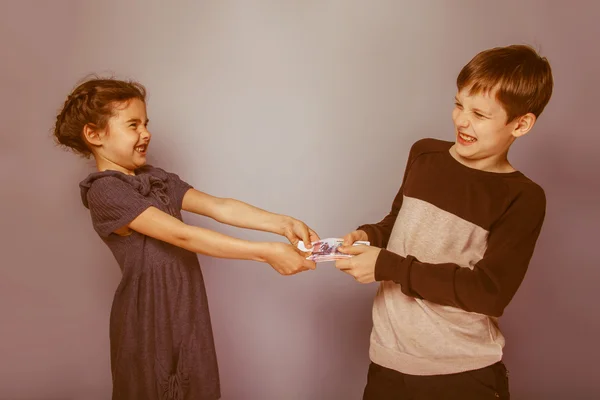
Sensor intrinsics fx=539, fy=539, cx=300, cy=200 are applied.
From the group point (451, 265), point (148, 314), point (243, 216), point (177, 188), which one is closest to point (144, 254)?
point (148, 314)

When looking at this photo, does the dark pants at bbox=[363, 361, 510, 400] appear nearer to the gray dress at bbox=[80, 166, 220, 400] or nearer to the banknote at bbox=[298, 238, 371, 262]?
the banknote at bbox=[298, 238, 371, 262]

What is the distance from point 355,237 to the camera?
165 centimetres

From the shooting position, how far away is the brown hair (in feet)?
5.23

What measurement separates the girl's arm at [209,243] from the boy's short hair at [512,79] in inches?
26.4

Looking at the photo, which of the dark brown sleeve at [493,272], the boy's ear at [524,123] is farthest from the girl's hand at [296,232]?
the boy's ear at [524,123]

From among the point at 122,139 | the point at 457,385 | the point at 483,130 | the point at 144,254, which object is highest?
the point at 483,130

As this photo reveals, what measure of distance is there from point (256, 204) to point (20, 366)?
3.84ft

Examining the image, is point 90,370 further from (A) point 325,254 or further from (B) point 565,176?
(B) point 565,176

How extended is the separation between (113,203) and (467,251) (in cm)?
97

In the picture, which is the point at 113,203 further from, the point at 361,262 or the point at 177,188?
the point at 361,262

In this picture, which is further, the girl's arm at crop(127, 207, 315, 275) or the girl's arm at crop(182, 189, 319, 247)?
the girl's arm at crop(182, 189, 319, 247)

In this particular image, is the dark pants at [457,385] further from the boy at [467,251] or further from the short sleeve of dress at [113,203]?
the short sleeve of dress at [113,203]

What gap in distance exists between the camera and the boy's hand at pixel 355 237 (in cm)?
160

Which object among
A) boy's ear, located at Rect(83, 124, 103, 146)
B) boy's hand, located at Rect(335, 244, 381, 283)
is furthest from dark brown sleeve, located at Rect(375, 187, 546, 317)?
boy's ear, located at Rect(83, 124, 103, 146)
